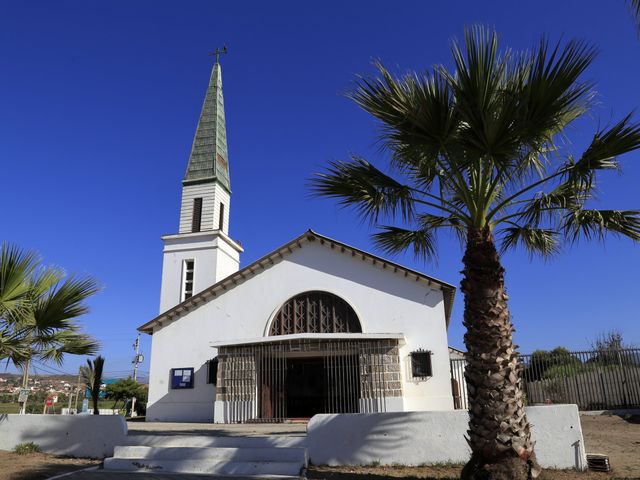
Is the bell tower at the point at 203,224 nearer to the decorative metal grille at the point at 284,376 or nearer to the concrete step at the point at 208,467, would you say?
the decorative metal grille at the point at 284,376

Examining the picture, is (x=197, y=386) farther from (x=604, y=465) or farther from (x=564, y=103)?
(x=564, y=103)

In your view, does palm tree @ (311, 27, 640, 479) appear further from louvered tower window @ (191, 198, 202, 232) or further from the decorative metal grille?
louvered tower window @ (191, 198, 202, 232)

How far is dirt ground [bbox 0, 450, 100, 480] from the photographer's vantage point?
855 centimetres

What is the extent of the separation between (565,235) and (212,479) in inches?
290

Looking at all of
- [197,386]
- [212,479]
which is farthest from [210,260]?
[212,479]

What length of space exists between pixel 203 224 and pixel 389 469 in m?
20.3

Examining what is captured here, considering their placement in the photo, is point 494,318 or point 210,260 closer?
point 494,318

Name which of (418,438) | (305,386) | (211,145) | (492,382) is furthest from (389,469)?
(211,145)

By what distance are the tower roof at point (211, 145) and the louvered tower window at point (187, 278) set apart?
4.95m

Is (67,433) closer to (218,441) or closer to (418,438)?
(218,441)

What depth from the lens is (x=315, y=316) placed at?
63.1ft

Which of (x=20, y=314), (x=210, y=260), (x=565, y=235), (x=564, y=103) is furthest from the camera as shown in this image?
(x=210, y=260)

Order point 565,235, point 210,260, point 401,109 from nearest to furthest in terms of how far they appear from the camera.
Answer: point 401,109, point 565,235, point 210,260

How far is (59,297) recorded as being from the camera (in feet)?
32.8
